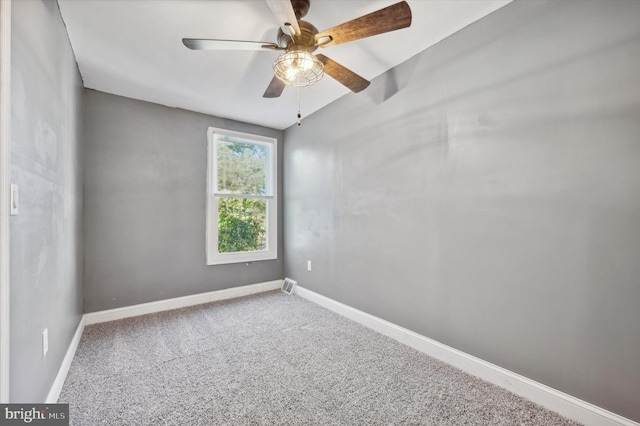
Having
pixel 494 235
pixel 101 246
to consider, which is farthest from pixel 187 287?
pixel 494 235

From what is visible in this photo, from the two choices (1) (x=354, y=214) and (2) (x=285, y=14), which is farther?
(1) (x=354, y=214)

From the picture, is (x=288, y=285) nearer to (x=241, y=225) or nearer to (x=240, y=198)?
(x=241, y=225)

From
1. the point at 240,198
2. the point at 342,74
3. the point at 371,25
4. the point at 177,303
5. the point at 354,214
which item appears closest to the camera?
the point at 371,25

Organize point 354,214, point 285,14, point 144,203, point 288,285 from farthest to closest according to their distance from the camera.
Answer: point 288,285, point 144,203, point 354,214, point 285,14

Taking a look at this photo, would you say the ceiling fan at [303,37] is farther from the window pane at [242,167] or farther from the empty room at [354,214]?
the window pane at [242,167]

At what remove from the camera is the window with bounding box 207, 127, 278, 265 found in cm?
358

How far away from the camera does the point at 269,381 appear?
1.86 metres

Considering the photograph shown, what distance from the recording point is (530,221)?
167 centimetres

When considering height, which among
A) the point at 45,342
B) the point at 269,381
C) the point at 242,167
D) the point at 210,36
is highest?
the point at 210,36

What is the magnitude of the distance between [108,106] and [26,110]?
2.00 m

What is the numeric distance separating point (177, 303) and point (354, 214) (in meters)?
2.37

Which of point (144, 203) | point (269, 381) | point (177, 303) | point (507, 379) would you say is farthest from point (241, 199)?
point (507, 379)

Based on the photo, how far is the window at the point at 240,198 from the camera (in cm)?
358

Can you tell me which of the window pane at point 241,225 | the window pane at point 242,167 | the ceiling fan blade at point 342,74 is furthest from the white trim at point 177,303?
the ceiling fan blade at point 342,74
